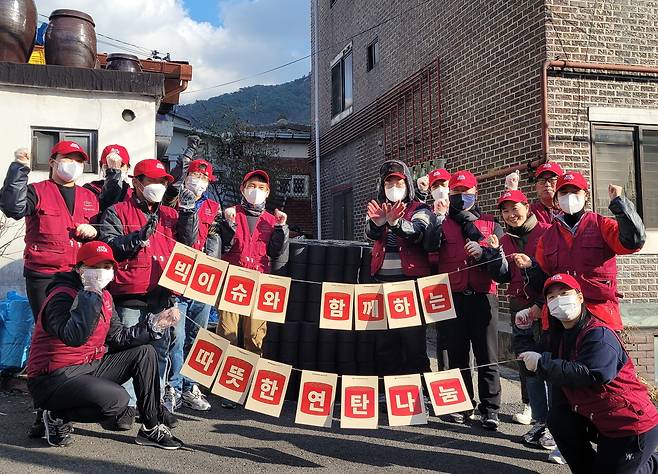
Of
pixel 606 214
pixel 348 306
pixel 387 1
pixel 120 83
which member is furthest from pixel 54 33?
pixel 606 214

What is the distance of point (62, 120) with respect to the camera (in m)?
7.84

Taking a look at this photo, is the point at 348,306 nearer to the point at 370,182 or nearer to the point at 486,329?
the point at 486,329

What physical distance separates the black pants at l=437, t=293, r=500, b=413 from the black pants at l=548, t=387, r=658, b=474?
118cm

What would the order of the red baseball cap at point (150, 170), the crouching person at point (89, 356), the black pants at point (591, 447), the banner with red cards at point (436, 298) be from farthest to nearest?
1. the red baseball cap at point (150, 170)
2. the banner with red cards at point (436, 298)
3. the crouching person at point (89, 356)
4. the black pants at point (591, 447)

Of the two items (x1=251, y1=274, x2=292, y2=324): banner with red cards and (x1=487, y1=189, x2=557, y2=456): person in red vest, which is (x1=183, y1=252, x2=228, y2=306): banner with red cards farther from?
(x1=487, y1=189, x2=557, y2=456): person in red vest

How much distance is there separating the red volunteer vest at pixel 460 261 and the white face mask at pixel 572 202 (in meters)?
0.92

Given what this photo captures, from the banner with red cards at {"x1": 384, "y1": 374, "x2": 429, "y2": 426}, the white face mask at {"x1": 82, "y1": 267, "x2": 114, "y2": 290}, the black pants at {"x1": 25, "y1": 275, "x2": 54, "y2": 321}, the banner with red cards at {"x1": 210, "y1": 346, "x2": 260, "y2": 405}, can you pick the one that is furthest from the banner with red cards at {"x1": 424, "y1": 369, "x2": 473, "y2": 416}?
the black pants at {"x1": 25, "y1": 275, "x2": 54, "y2": 321}

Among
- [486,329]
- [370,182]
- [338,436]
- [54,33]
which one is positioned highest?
[54,33]

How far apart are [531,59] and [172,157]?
54.9 feet

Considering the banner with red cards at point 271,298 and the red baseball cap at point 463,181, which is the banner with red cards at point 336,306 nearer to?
the banner with red cards at point 271,298

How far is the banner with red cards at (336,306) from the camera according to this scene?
3988 millimetres

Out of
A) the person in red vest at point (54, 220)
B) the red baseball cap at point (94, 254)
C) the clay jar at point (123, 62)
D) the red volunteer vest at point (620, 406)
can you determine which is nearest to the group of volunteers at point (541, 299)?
the red volunteer vest at point (620, 406)

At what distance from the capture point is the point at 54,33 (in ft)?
28.0

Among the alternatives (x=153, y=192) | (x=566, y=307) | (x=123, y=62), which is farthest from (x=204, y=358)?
(x=123, y=62)
